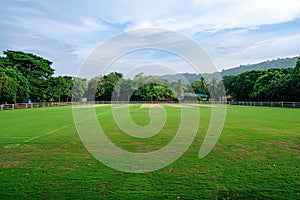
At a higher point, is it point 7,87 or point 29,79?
point 29,79

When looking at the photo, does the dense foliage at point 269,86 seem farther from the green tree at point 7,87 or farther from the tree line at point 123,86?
the green tree at point 7,87

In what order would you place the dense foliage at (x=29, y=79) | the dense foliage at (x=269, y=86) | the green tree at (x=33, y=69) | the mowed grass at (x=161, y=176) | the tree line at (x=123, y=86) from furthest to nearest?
1. the green tree at (x=33, y=69)
2. the tree line at (x=123, y=86)
3. the dense foliage at (x=269, y=86)
4. the dense foliage at (x=29, y=79)
5. the mowed grass at (x=161, y=176)

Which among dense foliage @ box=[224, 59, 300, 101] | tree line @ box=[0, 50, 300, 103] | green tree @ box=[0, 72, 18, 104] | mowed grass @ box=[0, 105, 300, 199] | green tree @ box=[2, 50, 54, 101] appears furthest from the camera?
green tree @ box=[2, 50, 54, 101]

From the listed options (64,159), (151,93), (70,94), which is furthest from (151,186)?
(151,93)

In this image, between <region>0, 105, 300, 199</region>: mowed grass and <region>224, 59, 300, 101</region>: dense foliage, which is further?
<region>224, 59, 300, 101</region>: dense foliage

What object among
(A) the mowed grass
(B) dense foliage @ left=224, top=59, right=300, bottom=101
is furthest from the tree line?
(A) the mowed grass

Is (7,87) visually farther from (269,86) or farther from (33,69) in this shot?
(269,86)

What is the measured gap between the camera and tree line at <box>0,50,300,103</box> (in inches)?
1606

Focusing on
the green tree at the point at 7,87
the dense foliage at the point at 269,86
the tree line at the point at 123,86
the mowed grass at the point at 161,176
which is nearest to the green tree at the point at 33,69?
the tree line at the point at 123,86

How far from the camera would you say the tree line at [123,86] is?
134ft

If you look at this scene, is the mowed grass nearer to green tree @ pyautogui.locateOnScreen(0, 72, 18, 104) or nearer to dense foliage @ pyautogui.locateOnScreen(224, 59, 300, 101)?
green tree @ pyautogui.locateOnScreen(0, 72, 18, 104)

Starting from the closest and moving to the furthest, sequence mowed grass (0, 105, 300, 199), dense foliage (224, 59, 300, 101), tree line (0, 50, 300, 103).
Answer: mowed grass (0, 105, 300, 199) < dense foliage (224, 59, 300, 101) < tree line (0, 50, 300, 103)

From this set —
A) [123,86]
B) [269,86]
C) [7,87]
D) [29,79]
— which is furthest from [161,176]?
[123,86]

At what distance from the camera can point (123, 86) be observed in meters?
85.3
